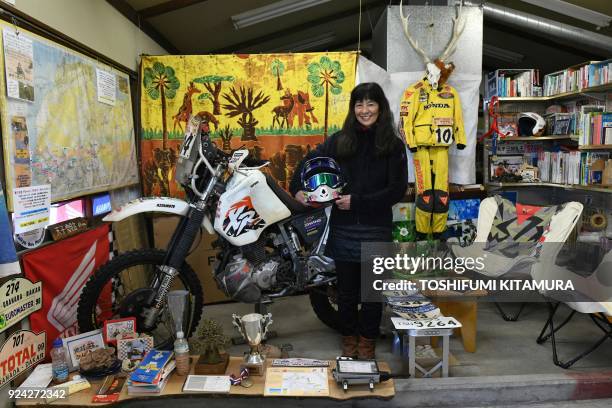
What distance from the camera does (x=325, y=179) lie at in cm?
230

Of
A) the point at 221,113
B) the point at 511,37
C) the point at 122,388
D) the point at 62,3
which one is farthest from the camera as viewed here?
the point at 511,37

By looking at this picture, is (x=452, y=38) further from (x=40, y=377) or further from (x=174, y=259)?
(x=40, y=377)

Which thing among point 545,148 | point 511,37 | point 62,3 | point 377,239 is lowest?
point 377,239

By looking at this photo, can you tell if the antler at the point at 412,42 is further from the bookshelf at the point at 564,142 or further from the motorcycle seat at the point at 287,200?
the motorcycle seat at the point at 287,200

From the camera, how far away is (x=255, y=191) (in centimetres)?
240

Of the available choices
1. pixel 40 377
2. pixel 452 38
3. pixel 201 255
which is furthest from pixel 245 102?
pixel 40 377

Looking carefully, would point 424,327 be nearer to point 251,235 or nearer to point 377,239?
point 377,239

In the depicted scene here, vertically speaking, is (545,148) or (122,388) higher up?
(545,148)

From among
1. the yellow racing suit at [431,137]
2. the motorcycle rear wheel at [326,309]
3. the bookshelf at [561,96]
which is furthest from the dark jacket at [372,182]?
the bookshelf at [561,96]

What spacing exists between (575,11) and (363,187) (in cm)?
358

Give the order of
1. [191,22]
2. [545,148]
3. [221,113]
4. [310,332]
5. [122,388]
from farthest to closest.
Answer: [545,148]
[191,22]
[221,113]
[310,332]
[122,388]

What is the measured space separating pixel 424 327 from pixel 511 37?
5551 millimetres

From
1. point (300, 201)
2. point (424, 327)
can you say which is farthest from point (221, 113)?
point (424, 327)

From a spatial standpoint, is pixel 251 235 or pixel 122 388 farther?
pixel 251 235
